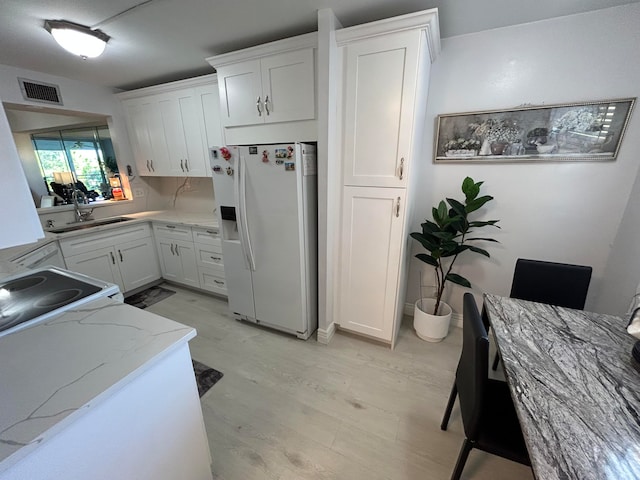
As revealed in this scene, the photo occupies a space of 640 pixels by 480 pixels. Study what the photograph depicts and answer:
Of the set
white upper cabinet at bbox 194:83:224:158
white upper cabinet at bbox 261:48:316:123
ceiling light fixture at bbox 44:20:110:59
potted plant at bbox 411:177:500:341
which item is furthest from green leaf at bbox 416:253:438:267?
ceiling light fixture at bbox 44:20:110:59

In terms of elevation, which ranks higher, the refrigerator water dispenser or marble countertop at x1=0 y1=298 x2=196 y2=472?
the refrigerator water dispenser

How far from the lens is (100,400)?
2.23 ft

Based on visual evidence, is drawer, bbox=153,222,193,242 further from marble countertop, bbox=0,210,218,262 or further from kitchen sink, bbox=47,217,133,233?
kitchen sink, bbox=47,217,133,233

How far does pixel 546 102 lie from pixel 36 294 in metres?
3.28

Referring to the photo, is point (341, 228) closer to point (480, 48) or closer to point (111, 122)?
point (480, 48)

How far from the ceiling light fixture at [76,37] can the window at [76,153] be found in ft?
8.21

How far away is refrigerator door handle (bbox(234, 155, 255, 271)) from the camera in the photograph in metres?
1.99

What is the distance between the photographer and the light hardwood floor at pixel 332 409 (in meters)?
1.29

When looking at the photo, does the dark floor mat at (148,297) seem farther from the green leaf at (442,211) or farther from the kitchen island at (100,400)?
the green leaf at (442,211)

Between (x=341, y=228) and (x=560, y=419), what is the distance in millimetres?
1523

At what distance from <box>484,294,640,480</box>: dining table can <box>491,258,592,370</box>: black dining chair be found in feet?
0.79

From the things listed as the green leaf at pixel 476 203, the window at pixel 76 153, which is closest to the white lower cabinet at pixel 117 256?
the window at pixel 76 153

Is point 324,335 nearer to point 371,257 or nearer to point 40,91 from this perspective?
point 371,257

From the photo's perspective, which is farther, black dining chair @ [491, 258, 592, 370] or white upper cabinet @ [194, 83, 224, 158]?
white upper cabinet @ [194, 83, 224, 158]
